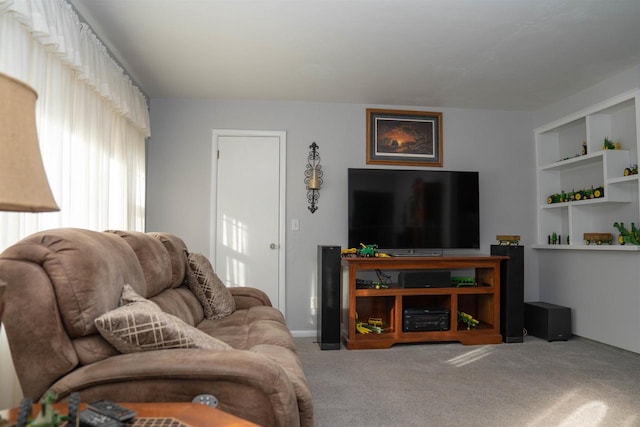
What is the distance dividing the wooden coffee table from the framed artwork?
3.89 meters

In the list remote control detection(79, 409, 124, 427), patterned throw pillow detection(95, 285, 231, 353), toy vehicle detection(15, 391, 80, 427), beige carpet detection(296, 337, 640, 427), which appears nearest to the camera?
toy vehicle detection(15, 391, 80, 427)

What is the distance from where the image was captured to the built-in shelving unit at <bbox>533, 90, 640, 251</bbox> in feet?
12.9

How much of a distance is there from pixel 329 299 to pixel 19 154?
3.40 m

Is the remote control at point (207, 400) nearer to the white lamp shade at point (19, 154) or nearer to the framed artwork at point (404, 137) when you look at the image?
the white lamp shade at point (19, 154)

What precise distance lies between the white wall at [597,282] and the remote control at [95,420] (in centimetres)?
422

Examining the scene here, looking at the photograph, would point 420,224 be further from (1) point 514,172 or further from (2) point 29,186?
(2) point 29,186

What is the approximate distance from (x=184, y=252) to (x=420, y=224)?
2583 millimetres

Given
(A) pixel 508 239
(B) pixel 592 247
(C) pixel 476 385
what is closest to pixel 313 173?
(A) pixel 508 239

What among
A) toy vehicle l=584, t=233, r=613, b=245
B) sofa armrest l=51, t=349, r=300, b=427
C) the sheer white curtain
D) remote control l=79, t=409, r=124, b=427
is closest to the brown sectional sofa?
sofa armrest l=51, t=349, r=300, b=427

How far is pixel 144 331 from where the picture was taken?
1464 millimetres

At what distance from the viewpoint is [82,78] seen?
9.09 feet

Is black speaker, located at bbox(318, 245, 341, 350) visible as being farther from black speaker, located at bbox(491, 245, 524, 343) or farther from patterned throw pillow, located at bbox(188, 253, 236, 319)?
black speaker, located at bbox(491, 245, 524, 343)

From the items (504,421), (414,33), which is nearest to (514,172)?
(414,33)

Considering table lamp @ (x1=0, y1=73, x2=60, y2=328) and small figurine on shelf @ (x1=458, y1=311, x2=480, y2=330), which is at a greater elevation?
table lamp @ (x1=0, y1=73, x2=60, y2=328)
